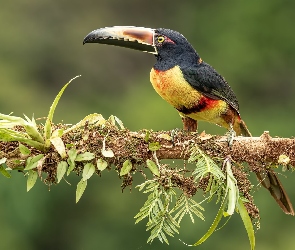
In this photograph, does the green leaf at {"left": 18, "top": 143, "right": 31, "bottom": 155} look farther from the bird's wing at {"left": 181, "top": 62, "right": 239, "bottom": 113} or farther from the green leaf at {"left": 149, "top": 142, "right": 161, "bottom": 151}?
the bird's wing at {"left": 181, "top": 62, "right": 239, "bottom": 113}

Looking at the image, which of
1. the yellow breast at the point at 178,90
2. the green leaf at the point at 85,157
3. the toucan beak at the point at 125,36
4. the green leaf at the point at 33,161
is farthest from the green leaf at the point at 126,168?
the toucan beak at the point at 125,36

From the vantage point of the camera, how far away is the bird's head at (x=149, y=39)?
147 inches

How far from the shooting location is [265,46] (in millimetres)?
10570

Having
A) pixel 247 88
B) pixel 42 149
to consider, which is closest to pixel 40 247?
pixel 247 88

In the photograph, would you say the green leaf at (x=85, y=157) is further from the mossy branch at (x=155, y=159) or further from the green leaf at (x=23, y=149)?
the green leaf at (x=23, y=149)

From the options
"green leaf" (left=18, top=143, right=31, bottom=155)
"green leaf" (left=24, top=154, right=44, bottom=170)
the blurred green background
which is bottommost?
"green leaf" (left=24, top=154, right=44, bottom=170)

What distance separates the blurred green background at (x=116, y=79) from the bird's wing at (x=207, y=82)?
4480 millimetres

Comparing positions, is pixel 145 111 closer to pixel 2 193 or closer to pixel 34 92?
pixel 34 92

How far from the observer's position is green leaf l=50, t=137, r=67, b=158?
124 inches

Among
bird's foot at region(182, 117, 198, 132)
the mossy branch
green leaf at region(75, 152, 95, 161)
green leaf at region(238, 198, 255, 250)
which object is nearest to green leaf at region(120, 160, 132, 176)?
the mossy branch

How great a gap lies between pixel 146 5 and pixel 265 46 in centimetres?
152

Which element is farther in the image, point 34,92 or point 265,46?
point 265,46

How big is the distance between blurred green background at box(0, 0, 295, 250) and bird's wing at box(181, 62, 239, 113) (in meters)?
4.48

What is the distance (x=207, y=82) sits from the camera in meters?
3.78
